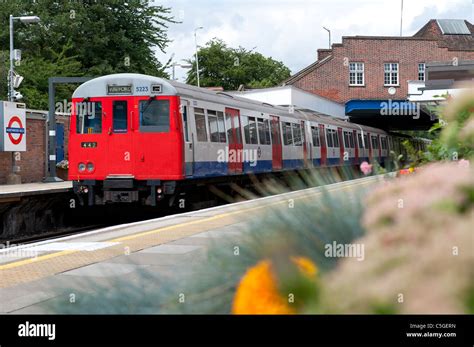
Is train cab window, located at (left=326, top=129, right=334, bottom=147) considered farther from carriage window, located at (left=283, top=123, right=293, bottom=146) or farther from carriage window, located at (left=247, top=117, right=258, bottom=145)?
carriage window, located at (left=247, top=117, right=258, bottom=145)

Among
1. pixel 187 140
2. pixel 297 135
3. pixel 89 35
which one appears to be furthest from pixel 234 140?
pixel 89 35

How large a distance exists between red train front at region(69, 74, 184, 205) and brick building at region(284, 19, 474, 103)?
116ft

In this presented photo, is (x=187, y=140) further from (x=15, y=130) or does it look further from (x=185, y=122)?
(x=15, y=130)

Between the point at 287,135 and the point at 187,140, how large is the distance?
26.4 ft

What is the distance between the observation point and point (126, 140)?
15898 millimetres

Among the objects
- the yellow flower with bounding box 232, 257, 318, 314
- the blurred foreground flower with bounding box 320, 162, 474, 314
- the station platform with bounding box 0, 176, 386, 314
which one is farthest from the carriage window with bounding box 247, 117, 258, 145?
the blurred foreground flower with bounding box 320, 162, 474, 314

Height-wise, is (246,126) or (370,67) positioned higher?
(370,67)

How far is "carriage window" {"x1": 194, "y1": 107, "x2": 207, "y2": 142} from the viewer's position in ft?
54.0

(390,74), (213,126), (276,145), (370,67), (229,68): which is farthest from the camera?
(229,68)

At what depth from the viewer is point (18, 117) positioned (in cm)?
2109
